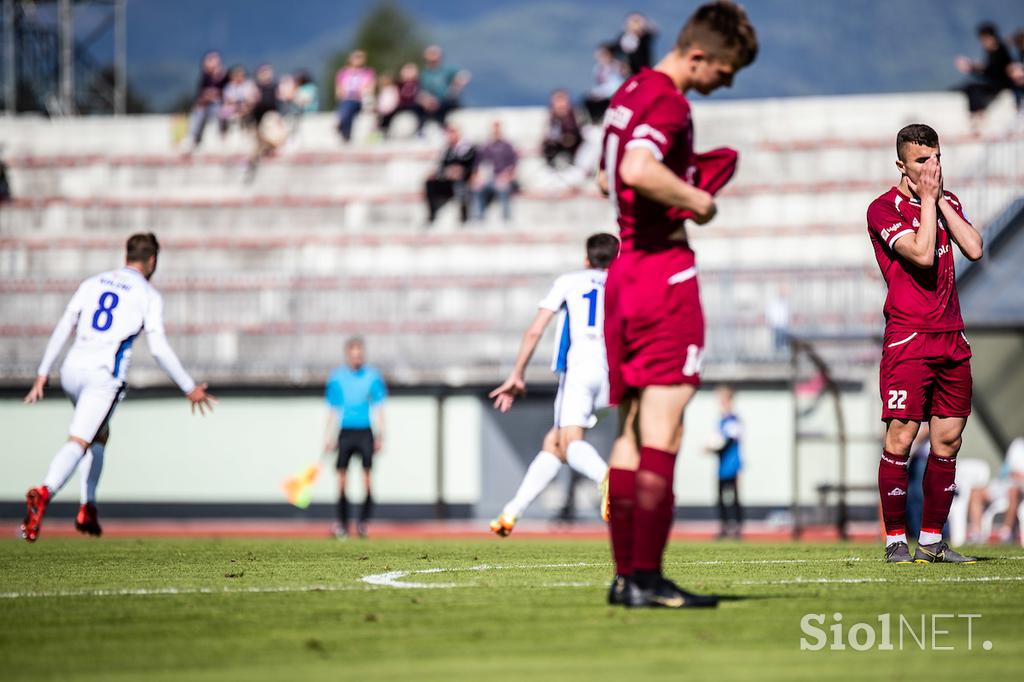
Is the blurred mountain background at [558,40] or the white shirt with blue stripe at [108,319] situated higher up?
the blurred mountain background at [558,40]

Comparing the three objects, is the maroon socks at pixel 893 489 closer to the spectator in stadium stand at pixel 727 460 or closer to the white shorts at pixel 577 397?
the white shorts at pixel 577 397

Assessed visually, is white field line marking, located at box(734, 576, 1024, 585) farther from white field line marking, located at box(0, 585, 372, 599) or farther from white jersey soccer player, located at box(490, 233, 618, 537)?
white jersey soccer player, located at box(490, 233, 618, 537)

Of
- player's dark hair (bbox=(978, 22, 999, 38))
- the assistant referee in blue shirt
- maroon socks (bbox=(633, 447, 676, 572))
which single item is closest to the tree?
player's dark hair (bbox=(978, 22, 999, 38))

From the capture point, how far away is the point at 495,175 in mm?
28562

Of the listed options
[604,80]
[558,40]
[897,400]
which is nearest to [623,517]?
[897,400]

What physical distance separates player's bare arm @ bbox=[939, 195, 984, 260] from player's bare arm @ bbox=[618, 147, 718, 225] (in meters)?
3.19

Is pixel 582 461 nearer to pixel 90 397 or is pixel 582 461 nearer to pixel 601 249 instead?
pixel 601 249

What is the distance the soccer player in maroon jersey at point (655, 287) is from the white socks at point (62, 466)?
6.64m

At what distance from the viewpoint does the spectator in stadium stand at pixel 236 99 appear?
33.3 meters

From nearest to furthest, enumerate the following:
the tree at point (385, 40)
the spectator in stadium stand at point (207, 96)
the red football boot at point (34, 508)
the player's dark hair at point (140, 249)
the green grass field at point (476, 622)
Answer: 1. the green grass field at point (476, 622)
2. the red football boot at point (34, 508)
3. the player's dark hair at point (140, 249)
4. the spectator in stadium stand at point (207, 96)
5. the tree at point (385, 40)

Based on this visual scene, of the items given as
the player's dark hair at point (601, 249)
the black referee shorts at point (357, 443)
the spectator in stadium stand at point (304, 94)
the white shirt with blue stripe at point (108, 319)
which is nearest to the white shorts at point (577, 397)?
the player's dark hair at point (601, 249)

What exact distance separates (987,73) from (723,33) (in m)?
22.9

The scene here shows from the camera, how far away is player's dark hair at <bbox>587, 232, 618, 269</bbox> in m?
11.8

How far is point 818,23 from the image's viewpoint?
110 metres
